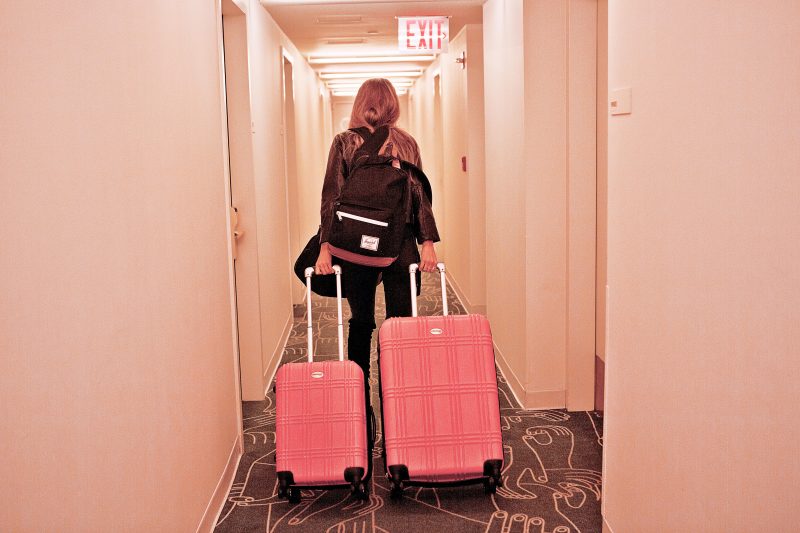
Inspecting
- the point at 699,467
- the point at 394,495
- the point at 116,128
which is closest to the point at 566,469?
the point at 394,495

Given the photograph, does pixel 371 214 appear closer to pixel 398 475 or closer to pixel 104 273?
pixel 398 475

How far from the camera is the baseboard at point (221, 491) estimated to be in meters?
3.18

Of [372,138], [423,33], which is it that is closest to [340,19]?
[423,33]

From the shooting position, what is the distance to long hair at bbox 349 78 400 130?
151 inches

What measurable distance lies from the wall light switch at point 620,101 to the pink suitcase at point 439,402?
1.06 metres

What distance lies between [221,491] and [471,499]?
3.45 ft

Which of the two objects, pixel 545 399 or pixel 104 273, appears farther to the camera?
pixel 545 399

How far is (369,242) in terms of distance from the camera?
11.9ft

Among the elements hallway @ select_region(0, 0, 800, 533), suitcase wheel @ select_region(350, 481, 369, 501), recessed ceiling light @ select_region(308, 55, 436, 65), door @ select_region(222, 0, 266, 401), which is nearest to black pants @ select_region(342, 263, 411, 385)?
suitcase wheel @ select_region(350, 481, 369, 501)

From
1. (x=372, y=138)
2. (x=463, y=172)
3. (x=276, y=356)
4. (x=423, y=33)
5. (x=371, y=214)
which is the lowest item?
(x=276, y=356)

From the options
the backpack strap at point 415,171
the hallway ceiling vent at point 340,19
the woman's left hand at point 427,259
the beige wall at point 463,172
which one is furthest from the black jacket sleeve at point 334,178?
the beige wall at point 463,172

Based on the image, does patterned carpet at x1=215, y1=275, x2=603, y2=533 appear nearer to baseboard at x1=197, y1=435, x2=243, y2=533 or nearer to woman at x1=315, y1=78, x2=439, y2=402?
baseboard at x1=197, y1=435, x2=243, y2=533

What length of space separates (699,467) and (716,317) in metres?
0.42

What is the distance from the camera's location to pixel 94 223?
195 centimetres
